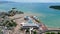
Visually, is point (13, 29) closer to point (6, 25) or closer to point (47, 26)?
point (6, 25)

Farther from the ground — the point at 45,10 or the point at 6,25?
the point at 45,10

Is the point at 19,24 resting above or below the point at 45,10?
below

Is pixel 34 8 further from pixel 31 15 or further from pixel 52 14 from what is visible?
pixel 52 14

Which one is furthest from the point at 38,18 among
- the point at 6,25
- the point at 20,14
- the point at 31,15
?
the point at 6,25

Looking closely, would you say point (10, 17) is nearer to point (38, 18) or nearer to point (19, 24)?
point (19, 24)

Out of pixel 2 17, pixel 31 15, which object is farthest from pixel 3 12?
pixel 31 15
